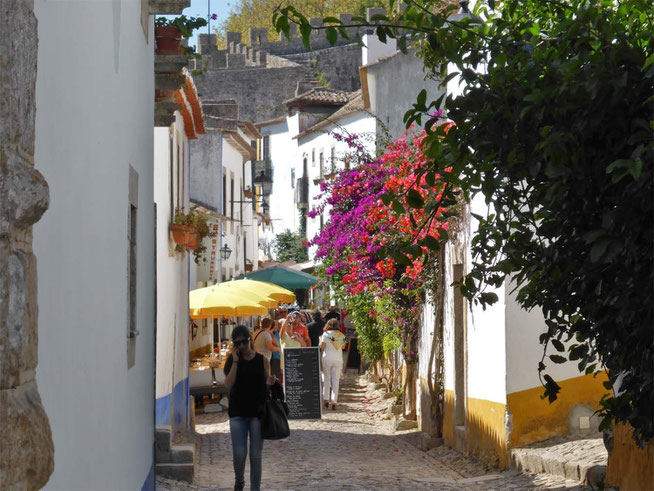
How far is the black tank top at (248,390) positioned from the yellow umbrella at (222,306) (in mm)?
9772

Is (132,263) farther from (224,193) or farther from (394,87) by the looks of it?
(394,87)

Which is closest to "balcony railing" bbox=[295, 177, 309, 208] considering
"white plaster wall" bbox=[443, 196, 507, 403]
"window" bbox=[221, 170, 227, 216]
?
"window" bbox=[221, 170, 227, 216]

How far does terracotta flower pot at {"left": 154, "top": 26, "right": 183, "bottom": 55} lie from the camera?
11133 millimetres

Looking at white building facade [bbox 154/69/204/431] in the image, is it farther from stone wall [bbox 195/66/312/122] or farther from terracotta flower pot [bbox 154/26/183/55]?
stone wall [bbox 195/66/312/122]

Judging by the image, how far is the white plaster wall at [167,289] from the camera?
561 inches

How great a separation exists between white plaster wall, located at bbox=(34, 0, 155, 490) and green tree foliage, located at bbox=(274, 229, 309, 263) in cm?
4799

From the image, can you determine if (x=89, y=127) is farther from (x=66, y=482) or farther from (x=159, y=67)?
(x=159, y=67)

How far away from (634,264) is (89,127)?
2809 millimetres

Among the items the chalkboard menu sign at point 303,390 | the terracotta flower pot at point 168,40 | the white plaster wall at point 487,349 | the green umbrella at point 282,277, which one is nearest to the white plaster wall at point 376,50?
the green umbrella at point 282,277

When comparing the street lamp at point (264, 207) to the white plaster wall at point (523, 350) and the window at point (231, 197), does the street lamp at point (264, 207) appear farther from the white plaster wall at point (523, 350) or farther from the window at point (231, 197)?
the white plaster wall at point (523, 350)

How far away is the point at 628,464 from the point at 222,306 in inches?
492

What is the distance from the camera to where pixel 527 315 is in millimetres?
12242

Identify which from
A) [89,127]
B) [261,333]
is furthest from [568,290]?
[261,333]

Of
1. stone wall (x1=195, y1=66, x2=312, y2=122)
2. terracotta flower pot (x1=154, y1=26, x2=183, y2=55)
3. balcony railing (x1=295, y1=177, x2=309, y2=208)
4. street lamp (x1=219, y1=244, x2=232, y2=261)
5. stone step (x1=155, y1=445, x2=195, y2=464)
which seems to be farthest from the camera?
stone wall (x1=195, y1=66, x2=312, y2=122)
